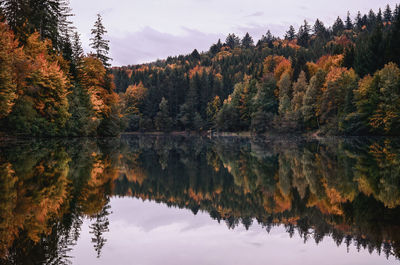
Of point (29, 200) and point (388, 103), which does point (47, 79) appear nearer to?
point (29, 200)

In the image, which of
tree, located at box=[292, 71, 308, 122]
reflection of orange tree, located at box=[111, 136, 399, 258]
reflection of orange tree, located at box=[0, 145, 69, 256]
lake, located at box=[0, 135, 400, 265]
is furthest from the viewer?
tree, located at box=[292, 71, 308, 122]

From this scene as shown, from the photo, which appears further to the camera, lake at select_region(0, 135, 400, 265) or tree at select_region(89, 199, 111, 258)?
tree at select_region(89, 199, 111, 258)

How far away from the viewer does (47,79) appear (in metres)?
38.4

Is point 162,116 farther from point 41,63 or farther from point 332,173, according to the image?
point 332,173

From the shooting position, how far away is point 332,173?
15711 mm

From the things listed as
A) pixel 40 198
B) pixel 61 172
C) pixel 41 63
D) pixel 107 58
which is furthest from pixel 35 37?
pixel 40 198

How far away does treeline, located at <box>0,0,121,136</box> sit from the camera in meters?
34.7

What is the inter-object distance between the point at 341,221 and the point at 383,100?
5367cm

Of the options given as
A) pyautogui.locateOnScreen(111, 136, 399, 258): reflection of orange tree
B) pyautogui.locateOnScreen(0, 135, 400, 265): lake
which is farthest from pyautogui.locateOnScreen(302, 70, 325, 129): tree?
pyautogui.locateOnScreen(0, 135, 400, 265): lake

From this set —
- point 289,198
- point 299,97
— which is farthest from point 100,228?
point 299,97

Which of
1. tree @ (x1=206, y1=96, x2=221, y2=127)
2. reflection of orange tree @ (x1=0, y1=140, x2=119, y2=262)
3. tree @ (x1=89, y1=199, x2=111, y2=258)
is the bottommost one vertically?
tree @ (x1=89, y1=199, x2=111, y2=258)

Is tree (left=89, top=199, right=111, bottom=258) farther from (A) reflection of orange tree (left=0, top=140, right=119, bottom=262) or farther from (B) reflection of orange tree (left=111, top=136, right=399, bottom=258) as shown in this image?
(B) reflection of orange tree (left=111, top=136, right=399, bottom=258)

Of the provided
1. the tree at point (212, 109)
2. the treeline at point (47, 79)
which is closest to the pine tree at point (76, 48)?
the treeline at point (47, 79)

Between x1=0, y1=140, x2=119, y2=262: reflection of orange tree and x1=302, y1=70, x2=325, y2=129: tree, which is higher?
x1=302, y1=70, x2=325, y2=129: tree
